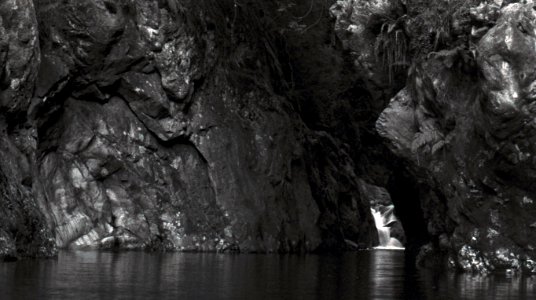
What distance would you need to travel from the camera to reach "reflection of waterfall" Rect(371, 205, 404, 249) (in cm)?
5072

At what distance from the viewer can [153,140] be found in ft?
96.2

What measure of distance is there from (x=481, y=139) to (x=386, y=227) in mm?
32991

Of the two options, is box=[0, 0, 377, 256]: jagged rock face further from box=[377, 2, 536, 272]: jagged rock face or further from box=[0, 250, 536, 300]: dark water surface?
box=[0, 250, 536, 300]: dark water surface

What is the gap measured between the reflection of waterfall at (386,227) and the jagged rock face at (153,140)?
18.2m

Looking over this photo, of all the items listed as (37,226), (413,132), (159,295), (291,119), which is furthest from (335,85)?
(159,295)

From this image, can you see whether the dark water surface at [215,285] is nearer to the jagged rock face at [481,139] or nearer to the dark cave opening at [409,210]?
the jagged rock face at [481,139]

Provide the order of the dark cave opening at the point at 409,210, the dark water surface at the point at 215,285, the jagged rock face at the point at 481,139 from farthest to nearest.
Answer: the dark cave opening at the point at 409,210
the jagged rock face at the point at 481,139
the dark water surface at the point at 215,285

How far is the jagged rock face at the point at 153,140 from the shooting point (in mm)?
27062

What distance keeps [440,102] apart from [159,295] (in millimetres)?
12958

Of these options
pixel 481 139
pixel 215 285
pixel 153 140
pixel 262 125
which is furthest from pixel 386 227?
pixel 215 285

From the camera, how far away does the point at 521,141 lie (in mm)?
18531

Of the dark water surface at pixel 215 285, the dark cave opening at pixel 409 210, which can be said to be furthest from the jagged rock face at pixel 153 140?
the dark water surface at pixel 215 285

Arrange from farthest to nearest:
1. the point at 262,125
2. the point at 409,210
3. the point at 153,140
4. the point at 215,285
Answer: the point at 409,210 < the point at 262,125 < the point at 153,140 < the point at 215,285

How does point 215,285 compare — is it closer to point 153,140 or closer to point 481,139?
point 481,139
